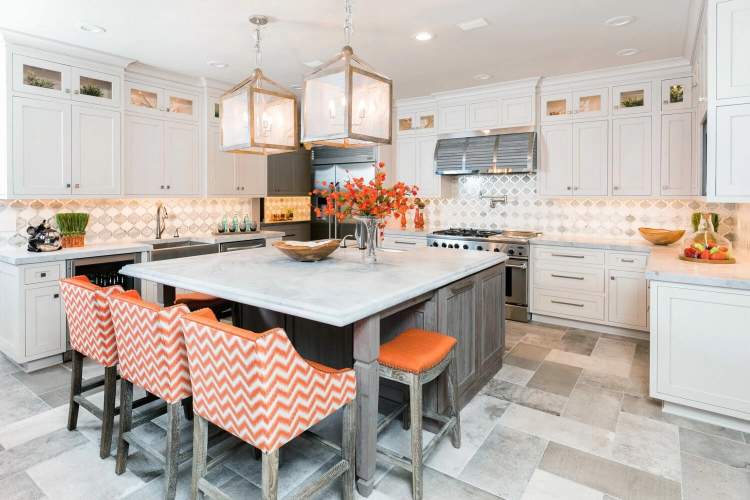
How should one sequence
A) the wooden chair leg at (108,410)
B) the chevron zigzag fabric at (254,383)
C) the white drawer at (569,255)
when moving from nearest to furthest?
the chevron zigzag fabric at (254,383), the wooden chair leg at (108,410), the white drawer at (569,255)

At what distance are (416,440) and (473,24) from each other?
10.0ft

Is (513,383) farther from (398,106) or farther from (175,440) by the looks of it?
(398,106)

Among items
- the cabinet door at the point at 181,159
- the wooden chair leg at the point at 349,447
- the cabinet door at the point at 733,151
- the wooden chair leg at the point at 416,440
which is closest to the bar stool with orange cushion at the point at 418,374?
the wooden chair leg at the point at 416,440

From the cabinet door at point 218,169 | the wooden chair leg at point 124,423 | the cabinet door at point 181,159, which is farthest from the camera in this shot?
the cabinet door at point 218,169

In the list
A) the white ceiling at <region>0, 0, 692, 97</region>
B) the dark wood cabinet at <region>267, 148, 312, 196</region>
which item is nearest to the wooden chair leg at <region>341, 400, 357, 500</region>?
the white ceiling at <region>0, 0, 692, 97</region>

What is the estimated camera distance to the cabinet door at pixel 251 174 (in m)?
5.76

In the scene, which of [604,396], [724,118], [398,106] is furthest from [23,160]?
[724,118]

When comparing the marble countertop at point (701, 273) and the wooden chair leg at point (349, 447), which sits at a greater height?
the marble countertop at point (701, 273)

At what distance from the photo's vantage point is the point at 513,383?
3391 millimetres

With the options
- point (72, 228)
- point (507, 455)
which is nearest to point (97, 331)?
point (507, 455)

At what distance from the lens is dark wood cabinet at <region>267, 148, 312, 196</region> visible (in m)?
6.52

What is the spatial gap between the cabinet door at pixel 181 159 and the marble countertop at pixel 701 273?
4.63m

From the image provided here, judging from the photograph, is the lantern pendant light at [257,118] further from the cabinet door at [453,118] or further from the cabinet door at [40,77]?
the cabinet door at [453,118]

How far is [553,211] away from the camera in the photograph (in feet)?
18.0
